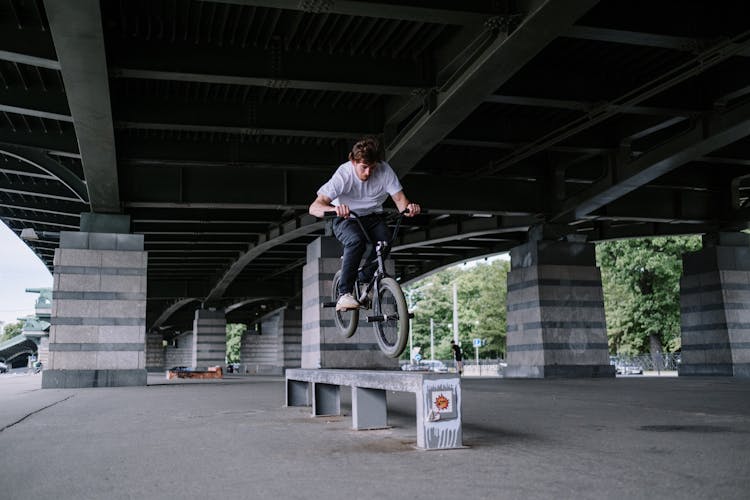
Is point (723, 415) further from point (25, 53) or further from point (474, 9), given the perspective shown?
point (25, 53)

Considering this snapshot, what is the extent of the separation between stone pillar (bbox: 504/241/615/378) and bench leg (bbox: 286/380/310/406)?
44.6ft

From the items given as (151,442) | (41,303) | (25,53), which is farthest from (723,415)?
(41,303)

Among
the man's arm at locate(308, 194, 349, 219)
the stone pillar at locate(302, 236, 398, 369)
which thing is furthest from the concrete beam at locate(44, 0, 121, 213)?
the stone pillar at locate(302, 236, 398, 369)

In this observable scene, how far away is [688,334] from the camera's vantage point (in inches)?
1025

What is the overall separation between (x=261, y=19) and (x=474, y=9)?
3.87 meters

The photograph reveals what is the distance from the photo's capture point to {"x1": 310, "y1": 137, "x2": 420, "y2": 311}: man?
8.05 meters

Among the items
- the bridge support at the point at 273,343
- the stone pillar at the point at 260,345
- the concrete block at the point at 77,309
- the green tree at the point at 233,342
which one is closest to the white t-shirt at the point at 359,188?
the concrete block at the point at 77,309

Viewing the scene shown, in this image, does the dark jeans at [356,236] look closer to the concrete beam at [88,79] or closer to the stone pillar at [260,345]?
the concrete beam at [88,79]

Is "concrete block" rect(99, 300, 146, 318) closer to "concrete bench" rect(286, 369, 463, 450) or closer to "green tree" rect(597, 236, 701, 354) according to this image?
"concrete bench" rect(286, 369, 463, 450)

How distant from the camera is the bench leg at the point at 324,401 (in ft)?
32.0

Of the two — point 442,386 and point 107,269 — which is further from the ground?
point 107,269

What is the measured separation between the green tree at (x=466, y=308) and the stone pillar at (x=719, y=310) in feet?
124

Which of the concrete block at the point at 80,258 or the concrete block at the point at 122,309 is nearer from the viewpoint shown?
the concrete block at the point at 80,258

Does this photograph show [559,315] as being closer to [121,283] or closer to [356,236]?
[121,283]
